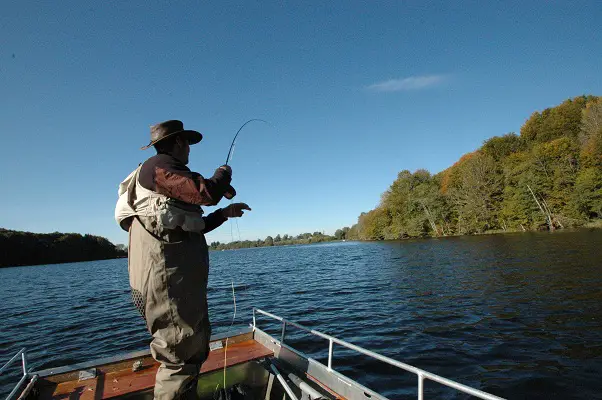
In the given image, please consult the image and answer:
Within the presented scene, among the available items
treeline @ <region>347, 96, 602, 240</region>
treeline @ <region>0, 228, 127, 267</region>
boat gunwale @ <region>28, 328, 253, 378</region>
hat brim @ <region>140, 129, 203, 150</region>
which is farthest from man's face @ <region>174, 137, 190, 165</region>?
treeline @ <region>0, 228, 127, 267</region>

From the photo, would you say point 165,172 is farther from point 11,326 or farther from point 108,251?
point 108,251

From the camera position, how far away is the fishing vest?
2.38 m

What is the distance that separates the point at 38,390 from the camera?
174 inches

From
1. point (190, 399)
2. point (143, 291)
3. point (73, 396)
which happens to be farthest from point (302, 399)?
point (73, 396)

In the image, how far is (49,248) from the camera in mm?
116938

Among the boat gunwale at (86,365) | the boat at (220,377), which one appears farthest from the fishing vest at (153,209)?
the boat gunwale at (86,365)

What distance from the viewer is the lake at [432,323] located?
7.08 meters

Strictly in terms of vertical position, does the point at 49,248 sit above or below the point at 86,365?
above

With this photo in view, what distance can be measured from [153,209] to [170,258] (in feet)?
1.30

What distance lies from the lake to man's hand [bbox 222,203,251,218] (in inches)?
219

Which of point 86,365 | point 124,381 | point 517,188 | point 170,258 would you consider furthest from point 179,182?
point 517,188

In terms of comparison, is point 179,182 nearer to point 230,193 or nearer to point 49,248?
point 230,193

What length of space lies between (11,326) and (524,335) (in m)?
22.1

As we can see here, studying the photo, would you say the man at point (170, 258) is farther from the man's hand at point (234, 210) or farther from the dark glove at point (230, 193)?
the man's hand at point (234, 210)
